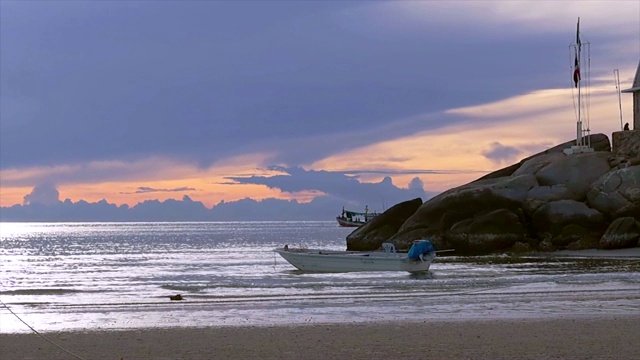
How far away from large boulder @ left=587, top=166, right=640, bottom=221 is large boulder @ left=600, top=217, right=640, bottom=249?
1644mm

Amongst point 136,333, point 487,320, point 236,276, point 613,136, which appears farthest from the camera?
point 613,136

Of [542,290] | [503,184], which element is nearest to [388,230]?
[503,184]

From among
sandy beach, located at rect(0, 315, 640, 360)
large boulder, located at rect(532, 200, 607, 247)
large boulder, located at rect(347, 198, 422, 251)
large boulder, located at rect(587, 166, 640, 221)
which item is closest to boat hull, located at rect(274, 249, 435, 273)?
large boulder, located at rect(532, 200, 607, 247)

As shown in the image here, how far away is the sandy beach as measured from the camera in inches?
647

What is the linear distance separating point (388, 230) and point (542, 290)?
111 feet

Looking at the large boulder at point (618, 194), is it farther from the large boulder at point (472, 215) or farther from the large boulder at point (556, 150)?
the large boulder at point (556, 150)

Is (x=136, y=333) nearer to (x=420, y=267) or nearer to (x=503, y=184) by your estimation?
(x=420, y=267)

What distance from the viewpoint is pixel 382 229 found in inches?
2625

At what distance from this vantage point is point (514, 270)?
45438 mm

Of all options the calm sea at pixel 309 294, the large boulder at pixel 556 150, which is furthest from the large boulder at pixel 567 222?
the large boulder at pixel 556 150

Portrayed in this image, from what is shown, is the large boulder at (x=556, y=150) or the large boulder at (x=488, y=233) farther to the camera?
the large boulder at (x=556, y=150)

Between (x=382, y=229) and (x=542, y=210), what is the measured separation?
510 inches

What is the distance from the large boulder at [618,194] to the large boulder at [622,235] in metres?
1.64

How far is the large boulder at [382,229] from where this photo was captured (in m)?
65.8
